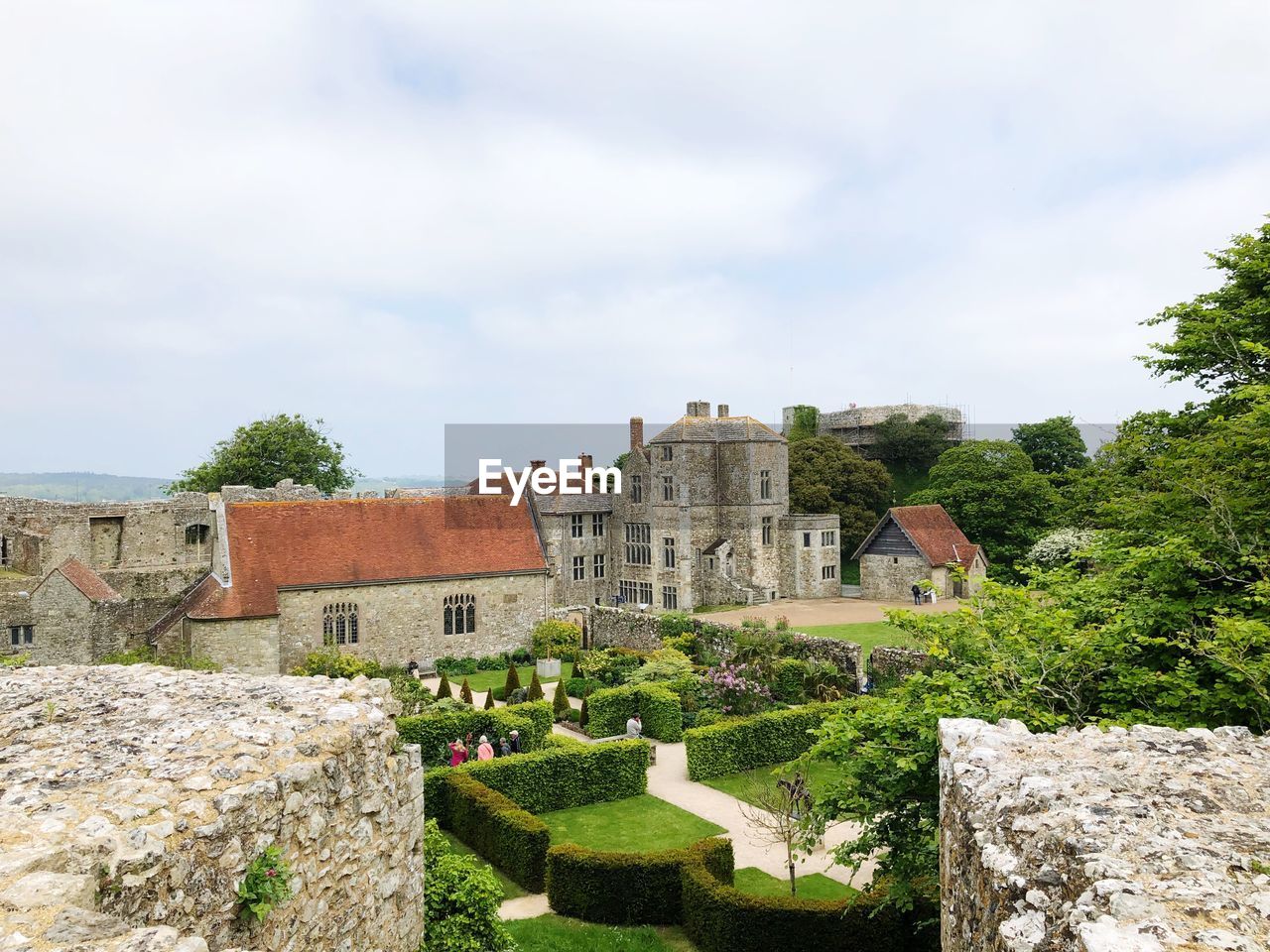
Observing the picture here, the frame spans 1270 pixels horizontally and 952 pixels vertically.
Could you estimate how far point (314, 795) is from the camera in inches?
239

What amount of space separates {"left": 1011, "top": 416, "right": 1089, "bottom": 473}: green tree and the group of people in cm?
5068

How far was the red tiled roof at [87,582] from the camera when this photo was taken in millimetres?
29844

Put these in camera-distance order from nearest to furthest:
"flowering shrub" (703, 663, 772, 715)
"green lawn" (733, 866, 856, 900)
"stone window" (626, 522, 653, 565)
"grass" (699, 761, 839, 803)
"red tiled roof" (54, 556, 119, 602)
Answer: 1. "green lawn" (733, 866, 856, 900)
2. "grass" (699, 761, 839, 803)
3. "flowering shrub" (703, 663, 772, 715)
4. "red tiled roof" (54, 556, 119, 602)
5. "stone window" (626, 522, 653, 565)

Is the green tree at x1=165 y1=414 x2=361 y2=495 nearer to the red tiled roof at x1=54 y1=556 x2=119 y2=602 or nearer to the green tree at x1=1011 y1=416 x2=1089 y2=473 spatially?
the red tiled roof at x1=54 y1=556 x2=119 y2=602

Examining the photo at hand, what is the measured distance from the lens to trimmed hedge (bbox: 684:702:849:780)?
2083cm

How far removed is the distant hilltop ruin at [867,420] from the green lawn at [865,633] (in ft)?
113

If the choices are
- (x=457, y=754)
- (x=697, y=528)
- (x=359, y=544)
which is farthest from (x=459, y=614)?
(x=697, y=528)

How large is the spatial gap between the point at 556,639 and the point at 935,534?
2261cm

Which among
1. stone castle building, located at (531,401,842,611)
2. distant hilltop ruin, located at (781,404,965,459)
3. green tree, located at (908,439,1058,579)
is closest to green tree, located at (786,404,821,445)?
distant hilltop ruin, located at (781,404,965,459)

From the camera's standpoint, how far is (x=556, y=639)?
3444cm

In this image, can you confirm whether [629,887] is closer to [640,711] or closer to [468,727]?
[468,727]

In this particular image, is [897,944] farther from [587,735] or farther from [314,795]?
[587,735]

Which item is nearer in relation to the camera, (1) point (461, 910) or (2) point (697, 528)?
(1) point (461, 910)

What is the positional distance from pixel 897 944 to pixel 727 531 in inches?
1408
